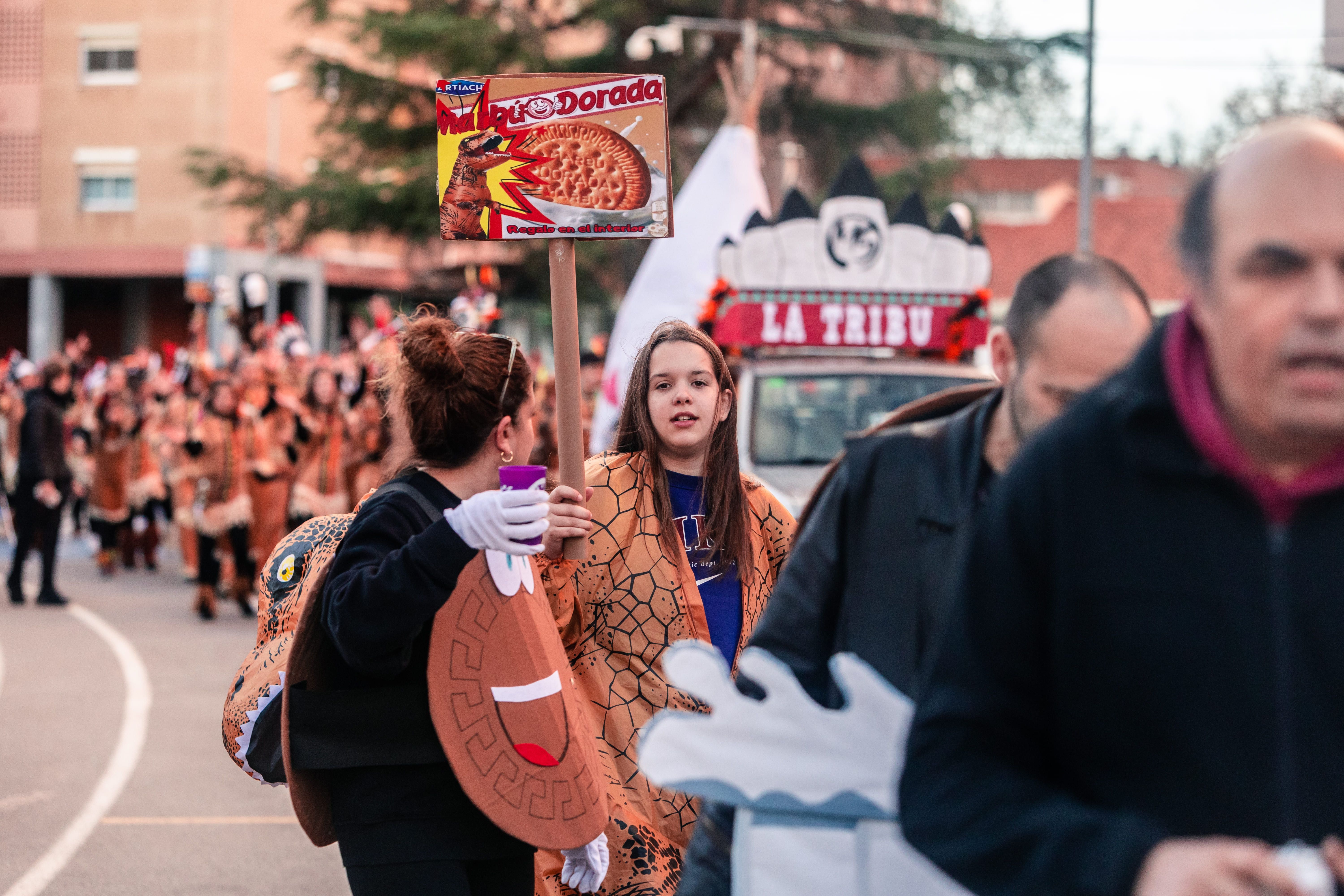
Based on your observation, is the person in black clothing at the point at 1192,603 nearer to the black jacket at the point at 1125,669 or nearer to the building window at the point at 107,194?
the black jacket at the point at 1125,669

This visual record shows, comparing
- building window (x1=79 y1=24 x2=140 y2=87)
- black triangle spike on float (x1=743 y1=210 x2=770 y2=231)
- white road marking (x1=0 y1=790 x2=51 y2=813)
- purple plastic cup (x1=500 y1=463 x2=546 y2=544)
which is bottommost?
white road marking (x1=0 y1=790 x2=51 y2=813)

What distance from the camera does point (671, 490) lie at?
4.38 m

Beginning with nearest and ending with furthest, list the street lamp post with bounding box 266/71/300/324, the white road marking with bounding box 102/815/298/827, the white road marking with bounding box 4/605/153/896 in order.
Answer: the white road marking with bounding box 4/605/153/896, the white road marking with bounding box 102/815/298/827, the street lamp post with bounding box 266/71/300/324

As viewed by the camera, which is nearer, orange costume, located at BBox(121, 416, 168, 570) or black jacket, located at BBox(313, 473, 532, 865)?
black jacket, located at BBox(313, 473, 532, 865)

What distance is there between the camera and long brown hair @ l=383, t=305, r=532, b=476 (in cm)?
341

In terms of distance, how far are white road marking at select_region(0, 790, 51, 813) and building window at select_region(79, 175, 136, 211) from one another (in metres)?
38.3

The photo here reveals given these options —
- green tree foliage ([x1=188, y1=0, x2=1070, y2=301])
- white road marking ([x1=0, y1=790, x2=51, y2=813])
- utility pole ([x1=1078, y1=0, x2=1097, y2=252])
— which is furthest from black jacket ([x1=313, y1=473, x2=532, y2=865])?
green tree foliage ([x1=188, y1=0, x2=1070, y2=301])

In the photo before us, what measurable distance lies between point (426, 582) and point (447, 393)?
50cm

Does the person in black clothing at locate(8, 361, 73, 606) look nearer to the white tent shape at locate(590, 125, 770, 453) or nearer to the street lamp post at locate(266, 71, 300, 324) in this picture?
the white tent shape at locate(590, 125, 770, 453)

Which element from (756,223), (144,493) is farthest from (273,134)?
(756,223)

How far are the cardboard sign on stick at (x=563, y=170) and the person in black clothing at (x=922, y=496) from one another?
4.46 feet

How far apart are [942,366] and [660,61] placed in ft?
59.1

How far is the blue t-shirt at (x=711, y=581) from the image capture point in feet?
13.8

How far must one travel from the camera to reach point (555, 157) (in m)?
3.68
